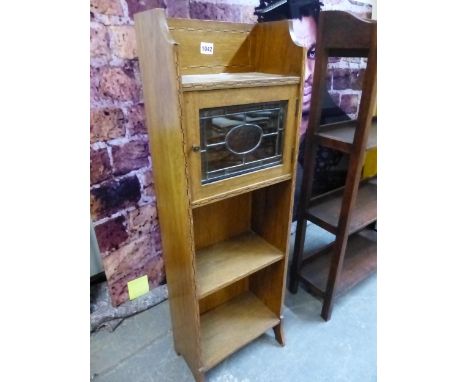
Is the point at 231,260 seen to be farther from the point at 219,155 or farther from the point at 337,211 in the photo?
the point at 337,211

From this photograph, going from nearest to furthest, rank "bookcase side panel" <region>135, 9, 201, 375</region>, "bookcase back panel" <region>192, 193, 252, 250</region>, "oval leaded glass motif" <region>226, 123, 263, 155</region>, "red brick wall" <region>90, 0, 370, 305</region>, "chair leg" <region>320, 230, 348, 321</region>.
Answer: "bookcase side panel" <region>135, 9, 201, 375</region> → "oval leaded glass motif" <region>226, 123, 263, 155</region> → "red brick wall" <region>90, 0, 370, 305</region> → "bookcase back panel" <region>192, 193, 252, 250</region> → "chair leg" <region>320, 230, 348, 321</region>

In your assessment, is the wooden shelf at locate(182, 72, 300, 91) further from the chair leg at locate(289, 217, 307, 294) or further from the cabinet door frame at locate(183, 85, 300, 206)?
the chair leg at locate(289, 217, 307, 294)

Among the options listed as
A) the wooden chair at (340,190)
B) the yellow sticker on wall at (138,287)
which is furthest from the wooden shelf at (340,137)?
the yellow sticker on wall at (138,287)

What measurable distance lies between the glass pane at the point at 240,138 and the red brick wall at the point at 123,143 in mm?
495

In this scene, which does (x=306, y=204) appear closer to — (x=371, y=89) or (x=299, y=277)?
(x=299, y=277)

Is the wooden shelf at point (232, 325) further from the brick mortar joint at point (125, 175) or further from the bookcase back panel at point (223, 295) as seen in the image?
the brick mortar joint at point (125, 175)

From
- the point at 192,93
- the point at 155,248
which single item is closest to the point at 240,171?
the point at 192,93

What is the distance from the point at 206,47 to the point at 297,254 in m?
1.07

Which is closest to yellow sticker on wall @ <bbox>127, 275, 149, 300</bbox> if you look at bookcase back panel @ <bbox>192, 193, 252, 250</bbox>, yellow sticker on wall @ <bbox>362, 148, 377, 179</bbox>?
bookcase back panel @ <bbox>192, 193, 252, 250</bbox>

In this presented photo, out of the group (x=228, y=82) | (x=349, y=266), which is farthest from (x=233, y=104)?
(x=349, y=266)

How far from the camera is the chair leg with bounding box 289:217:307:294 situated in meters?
1.51

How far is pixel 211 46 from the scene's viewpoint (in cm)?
97

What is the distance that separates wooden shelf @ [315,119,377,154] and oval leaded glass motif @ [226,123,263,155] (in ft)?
1.43
